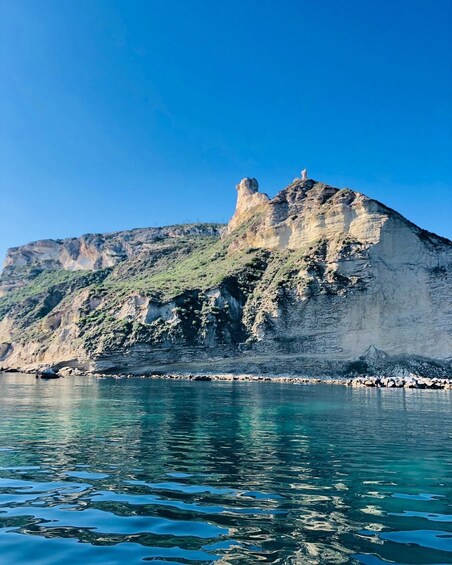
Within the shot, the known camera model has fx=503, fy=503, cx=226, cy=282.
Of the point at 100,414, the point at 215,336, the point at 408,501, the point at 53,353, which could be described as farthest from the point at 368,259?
the point at 408,501

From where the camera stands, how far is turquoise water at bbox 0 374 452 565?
7.16m

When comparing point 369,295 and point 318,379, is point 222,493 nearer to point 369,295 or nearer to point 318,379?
point 318,379

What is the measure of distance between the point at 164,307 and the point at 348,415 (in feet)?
237

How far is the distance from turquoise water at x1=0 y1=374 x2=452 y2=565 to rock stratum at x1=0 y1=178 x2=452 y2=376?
217ft

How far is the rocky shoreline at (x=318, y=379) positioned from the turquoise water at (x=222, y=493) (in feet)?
151

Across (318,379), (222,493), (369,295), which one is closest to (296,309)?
(369,295)

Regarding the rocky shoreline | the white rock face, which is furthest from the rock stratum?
the rocky shoreline

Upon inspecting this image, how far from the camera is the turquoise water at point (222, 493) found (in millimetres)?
7160

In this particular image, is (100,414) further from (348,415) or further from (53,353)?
(53,353)

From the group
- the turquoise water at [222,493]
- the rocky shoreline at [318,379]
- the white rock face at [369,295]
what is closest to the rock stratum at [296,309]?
the white rock face at [369,295]

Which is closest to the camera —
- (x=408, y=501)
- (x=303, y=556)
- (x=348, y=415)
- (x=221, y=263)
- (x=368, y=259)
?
(x=303, y=556)

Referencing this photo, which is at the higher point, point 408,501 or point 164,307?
point 164,307

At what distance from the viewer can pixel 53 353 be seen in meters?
104

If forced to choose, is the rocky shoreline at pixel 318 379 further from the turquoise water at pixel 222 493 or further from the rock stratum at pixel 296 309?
the turquoise water at pixel 222 493
